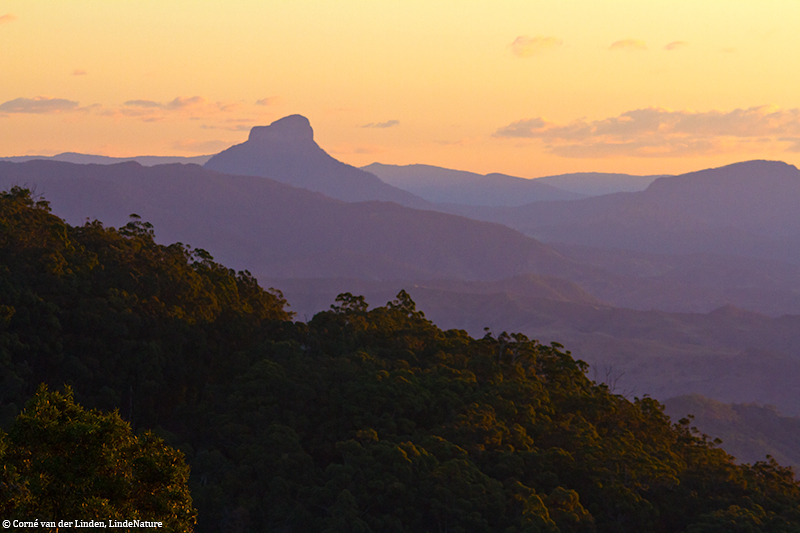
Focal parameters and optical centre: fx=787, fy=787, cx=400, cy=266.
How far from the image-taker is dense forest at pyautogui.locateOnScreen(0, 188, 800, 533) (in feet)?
106

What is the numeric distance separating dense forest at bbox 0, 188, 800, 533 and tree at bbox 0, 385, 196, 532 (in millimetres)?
13329

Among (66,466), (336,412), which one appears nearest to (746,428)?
(336,412)

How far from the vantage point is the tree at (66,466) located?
1434cm

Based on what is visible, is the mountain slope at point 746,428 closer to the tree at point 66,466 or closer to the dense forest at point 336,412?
the dense forest at point 336,412

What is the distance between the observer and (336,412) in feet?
125

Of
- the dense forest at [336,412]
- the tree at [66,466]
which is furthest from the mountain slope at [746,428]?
the tree at [66,466]

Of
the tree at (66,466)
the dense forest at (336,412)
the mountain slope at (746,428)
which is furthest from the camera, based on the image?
the mountain slope at (746,428)

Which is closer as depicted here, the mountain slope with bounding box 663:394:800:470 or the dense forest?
the dense forest

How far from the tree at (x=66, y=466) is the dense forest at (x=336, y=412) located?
43.7 feet

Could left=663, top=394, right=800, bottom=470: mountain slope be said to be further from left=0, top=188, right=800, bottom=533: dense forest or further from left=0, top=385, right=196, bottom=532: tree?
left=0, top=385, right=196, bottom=532: tree

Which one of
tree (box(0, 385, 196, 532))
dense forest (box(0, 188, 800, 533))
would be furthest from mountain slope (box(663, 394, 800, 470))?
tree (box(0, 385, 196, 532))

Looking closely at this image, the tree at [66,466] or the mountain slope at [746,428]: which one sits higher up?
the tree at [66,466]

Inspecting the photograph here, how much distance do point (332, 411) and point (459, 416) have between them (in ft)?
20.1

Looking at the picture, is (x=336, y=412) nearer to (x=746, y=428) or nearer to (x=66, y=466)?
(x=66, y=466)
